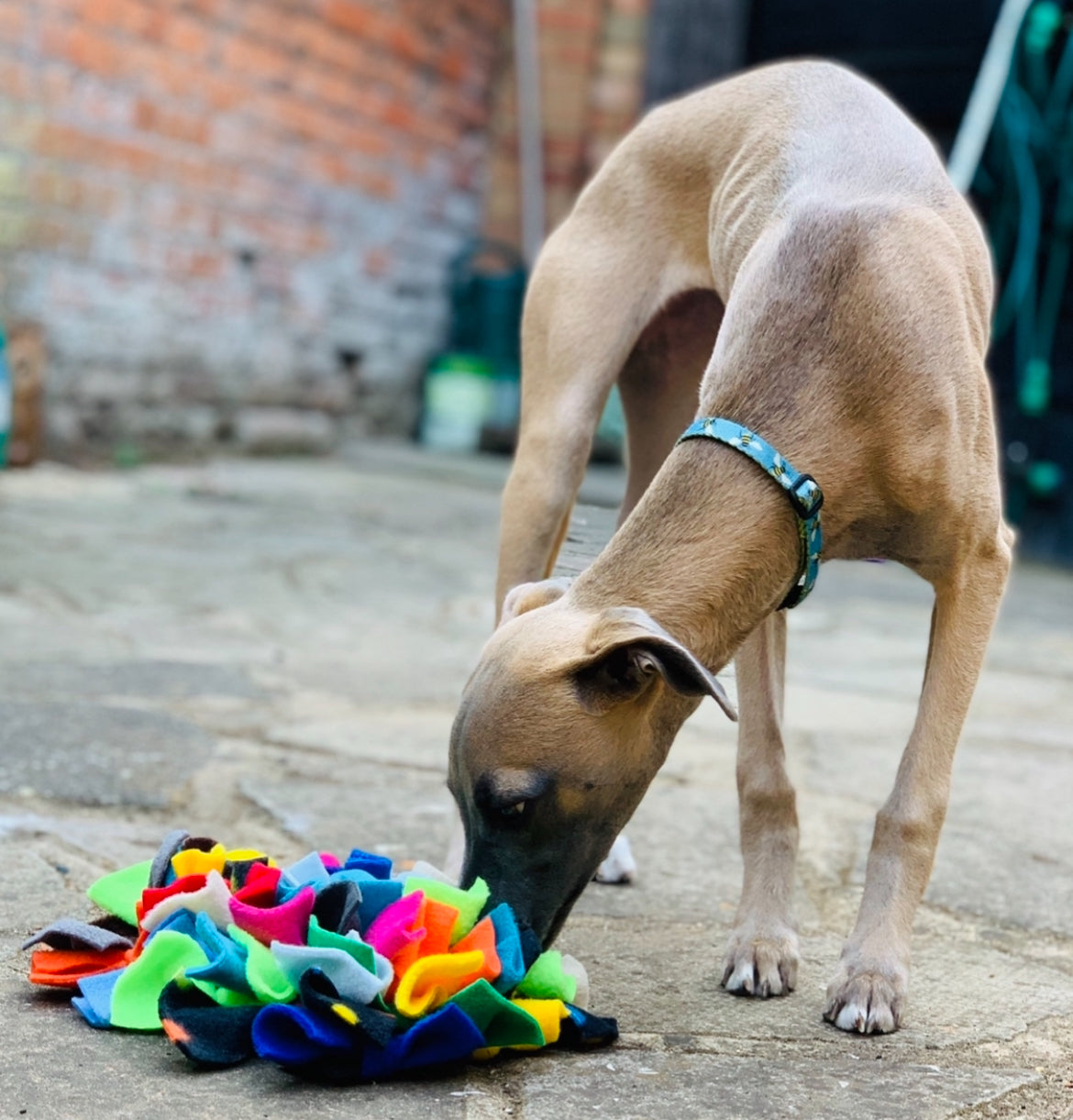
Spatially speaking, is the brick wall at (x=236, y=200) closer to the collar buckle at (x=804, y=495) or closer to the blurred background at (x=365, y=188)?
the blurred background at (x=365, y=188)

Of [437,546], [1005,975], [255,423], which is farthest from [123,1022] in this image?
[255,423]

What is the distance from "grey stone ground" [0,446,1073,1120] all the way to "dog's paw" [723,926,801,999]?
0.09 feet

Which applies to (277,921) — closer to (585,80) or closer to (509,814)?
(509,814)

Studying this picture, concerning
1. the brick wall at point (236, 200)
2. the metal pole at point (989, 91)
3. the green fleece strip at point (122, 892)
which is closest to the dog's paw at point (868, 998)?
the green fleece strip at point (122, 892)

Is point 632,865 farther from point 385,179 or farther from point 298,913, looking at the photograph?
point 385,179

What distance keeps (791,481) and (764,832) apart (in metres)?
0.62

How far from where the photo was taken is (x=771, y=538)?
2.04 metres

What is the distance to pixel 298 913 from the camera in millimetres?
1953

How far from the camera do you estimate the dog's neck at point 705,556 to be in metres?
2.01

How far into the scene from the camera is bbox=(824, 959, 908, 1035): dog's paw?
2.04 metres

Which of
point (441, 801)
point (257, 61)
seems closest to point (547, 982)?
point (441, 801)

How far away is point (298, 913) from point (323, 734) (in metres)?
1.41

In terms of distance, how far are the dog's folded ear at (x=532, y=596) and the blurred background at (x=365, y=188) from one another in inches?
152

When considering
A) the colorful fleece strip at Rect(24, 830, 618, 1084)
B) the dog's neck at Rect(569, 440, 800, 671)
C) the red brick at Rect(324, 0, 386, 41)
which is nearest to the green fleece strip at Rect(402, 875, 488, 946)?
the colorful fleece strip at Rect(24, 830, 618, 1084)
